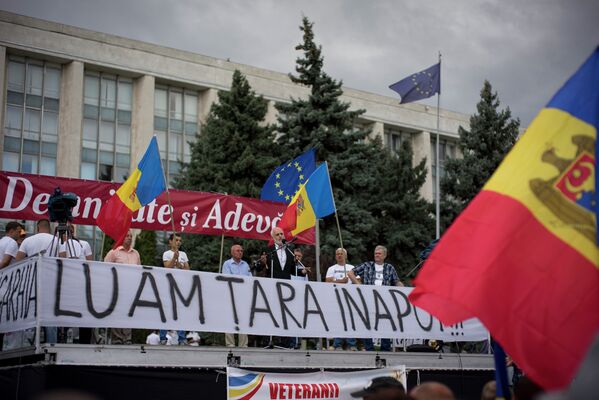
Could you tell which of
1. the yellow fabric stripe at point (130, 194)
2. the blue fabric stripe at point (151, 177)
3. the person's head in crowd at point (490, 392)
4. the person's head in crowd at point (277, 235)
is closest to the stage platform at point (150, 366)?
the person's head in crowd at point (277, 235)

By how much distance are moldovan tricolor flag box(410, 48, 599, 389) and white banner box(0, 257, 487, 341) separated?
584 cm

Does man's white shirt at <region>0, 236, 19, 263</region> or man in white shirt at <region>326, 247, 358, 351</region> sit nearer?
man's white shirt at <region>0, 236, 19, 263</region>

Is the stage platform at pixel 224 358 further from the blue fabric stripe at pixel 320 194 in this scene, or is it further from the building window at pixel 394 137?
the building window at pixel 394 137

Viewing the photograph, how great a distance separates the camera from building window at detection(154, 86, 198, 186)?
54844 millimetres

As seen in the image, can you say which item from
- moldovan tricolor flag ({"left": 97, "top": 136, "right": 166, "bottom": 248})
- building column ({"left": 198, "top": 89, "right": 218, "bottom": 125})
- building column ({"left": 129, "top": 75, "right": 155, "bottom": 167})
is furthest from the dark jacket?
building column ({"left": 198, "top": 89, "right": 218, "bottom": 125})

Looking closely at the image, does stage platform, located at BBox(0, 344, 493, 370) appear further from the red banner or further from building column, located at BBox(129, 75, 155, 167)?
building column, located at BBox(129, 75, 155, 167)

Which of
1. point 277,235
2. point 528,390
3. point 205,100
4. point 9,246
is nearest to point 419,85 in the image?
point 277,235

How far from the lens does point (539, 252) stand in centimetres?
542

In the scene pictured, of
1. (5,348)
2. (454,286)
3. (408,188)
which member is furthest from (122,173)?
(454,286)

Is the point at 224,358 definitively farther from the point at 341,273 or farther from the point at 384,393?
the point at 384,393

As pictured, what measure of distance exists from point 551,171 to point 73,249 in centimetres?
819

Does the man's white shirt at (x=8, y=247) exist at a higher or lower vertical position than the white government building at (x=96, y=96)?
lower

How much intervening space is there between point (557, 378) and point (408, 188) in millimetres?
33859

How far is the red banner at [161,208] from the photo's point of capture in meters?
14.4
